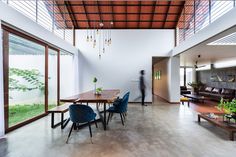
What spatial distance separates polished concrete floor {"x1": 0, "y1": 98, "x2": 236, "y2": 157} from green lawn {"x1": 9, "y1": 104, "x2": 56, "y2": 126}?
12.6 inches

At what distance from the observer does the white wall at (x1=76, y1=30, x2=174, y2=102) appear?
27.0 ft

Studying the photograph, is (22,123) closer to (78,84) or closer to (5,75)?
(5,75)

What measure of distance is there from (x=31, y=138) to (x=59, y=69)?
3.67 metres

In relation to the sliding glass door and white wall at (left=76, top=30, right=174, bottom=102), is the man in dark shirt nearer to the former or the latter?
white wall at (left=76, top=30, right=174, bottom=102)

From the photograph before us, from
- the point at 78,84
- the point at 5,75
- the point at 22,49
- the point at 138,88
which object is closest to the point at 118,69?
the point at 138,88

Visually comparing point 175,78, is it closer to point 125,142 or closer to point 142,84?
point 142,84

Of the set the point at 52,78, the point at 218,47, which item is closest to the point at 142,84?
the point at 218,47

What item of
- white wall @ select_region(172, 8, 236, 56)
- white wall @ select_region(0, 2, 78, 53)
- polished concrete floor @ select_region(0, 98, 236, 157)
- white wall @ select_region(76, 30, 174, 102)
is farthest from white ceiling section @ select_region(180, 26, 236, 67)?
white wall @ select_region(0, 2, 78, 53)

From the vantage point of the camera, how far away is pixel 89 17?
25.9 ft

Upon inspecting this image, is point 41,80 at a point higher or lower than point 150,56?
lower

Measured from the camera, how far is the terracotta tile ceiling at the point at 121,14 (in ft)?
23.8

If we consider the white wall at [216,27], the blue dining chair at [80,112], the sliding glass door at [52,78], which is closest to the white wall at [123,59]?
the sliding glass door at [52,78]

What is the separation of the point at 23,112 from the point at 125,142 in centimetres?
313

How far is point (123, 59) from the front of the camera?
8.27 m
